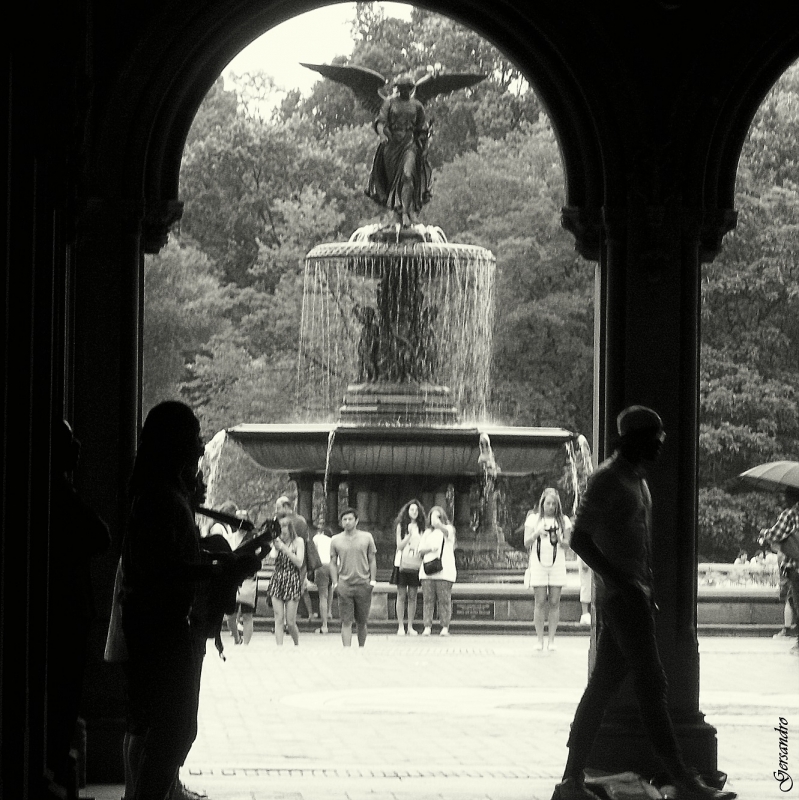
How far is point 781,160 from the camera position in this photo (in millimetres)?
38375

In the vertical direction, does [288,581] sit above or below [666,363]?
below

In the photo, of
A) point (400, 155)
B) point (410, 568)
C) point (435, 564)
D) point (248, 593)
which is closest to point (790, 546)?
point (435, 564)

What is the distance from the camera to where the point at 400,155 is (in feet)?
69.2

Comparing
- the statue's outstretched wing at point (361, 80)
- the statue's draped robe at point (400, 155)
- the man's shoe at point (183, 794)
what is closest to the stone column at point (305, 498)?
the statue's draped robe at point (400, 155)

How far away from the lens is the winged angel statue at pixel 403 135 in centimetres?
2041

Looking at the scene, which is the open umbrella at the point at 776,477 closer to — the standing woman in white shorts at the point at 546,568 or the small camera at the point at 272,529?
the standing woman in white shorts at the point at 546,568

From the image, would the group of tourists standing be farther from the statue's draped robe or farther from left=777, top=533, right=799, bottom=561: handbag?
A: the statue's draped robe

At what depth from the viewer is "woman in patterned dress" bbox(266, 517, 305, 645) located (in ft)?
55.3

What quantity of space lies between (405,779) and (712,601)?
39.3ft

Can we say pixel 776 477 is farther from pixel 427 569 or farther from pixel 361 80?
pixel 361 80

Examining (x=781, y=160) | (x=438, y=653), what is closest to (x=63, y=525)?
(x=438, y=653)

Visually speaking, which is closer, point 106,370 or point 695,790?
point 695,790

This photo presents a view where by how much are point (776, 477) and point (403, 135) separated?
585cm

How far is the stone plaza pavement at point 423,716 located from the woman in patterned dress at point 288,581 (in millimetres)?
244
